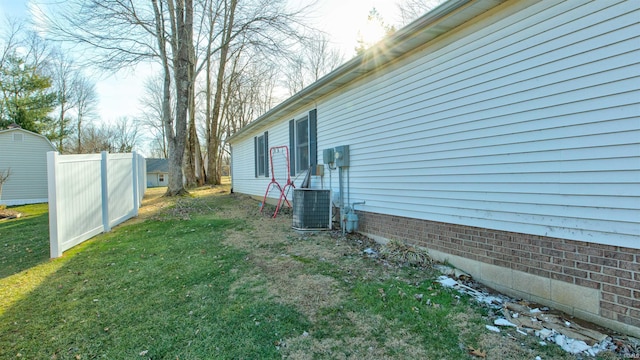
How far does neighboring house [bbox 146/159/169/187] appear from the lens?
36669mm

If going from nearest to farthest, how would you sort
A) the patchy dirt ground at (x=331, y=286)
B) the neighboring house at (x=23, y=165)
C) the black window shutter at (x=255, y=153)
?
the patchy dirt ground at (x=331, y=286) → the black window shutter at (x=255, y=153) → the neighboring house at (x=23, y=165)

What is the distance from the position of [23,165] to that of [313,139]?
15974mm

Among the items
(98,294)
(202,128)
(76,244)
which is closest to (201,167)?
(202,128)

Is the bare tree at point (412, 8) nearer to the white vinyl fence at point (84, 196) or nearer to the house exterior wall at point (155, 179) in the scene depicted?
the white vinyl fence at point (84, 196)

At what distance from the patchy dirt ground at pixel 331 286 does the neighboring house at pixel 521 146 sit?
627 mm

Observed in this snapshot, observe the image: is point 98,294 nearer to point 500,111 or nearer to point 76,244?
point 76,244

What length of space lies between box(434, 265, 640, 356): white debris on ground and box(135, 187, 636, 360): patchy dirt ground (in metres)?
0.09

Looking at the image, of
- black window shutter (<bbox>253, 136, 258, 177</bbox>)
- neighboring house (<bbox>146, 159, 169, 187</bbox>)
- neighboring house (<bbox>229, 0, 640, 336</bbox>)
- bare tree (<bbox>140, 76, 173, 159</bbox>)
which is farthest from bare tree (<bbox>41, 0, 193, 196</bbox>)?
neighboring house (<bbox>146, 159, 169, 187</bbox>)

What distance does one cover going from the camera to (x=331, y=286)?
3.40 metres

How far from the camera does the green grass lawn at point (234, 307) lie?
235 cm

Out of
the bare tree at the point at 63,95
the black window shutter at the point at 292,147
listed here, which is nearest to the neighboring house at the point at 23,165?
the bare tree at the point at 63,95

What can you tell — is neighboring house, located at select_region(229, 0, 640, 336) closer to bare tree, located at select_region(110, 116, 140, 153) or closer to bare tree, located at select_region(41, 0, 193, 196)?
bare tree, located at select_region(41, 0, 193, 196)

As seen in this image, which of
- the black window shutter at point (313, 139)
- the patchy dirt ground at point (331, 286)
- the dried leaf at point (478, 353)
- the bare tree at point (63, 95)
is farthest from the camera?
the bare tree at point (63, 95)

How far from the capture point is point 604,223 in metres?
2.47
